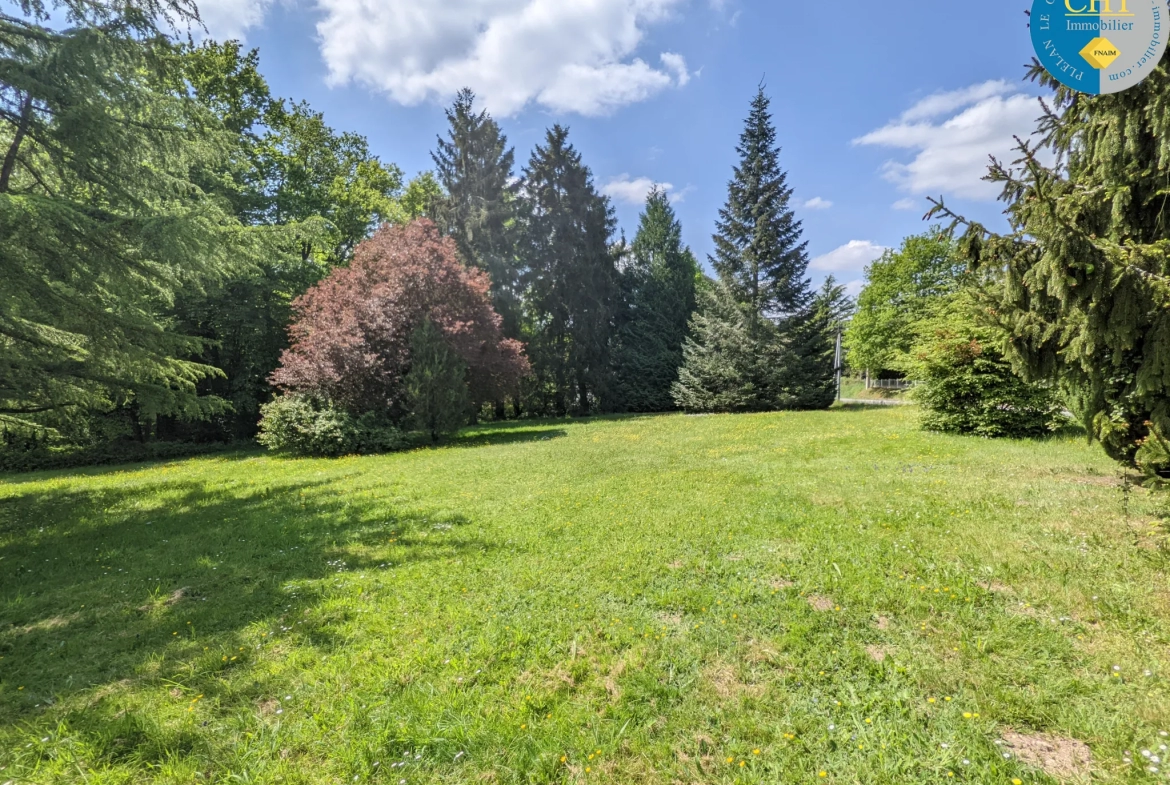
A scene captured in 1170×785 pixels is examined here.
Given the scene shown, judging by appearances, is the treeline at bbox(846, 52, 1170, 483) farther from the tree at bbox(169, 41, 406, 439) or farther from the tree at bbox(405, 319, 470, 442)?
the tree at bbox(169, 41, 406, 439)

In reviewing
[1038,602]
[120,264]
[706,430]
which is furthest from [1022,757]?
[706,430]

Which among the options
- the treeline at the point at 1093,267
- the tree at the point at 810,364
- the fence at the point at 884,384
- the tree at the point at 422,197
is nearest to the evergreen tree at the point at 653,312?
the tree at the point at 810,364

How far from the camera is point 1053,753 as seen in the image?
7.75ft

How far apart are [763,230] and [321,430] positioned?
2058cm

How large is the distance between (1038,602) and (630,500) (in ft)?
15.4

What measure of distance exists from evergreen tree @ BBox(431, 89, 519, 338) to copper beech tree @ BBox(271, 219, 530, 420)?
35.3 ft

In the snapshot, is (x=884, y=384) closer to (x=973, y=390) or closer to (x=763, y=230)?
(x=763, y=230)

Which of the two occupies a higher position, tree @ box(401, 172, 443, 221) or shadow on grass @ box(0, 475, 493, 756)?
tree @ box(401, 172, 443, 221)

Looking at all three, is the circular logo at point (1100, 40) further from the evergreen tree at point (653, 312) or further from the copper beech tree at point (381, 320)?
the evergreen tree at point (653, 312)

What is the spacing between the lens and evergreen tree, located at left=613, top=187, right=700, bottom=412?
28.7 m

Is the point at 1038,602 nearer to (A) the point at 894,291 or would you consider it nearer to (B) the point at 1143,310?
(B) the point at 1143,310

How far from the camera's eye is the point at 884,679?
9.77 feet

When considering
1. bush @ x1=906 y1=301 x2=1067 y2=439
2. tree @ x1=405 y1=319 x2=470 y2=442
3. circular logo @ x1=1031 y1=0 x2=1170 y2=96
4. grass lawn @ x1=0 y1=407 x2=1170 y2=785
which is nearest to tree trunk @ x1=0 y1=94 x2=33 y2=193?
grass lawn @ x1=0 y1=407 x2=1170 y2=785

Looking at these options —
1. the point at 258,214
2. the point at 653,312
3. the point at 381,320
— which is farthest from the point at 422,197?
the point at 381,320
